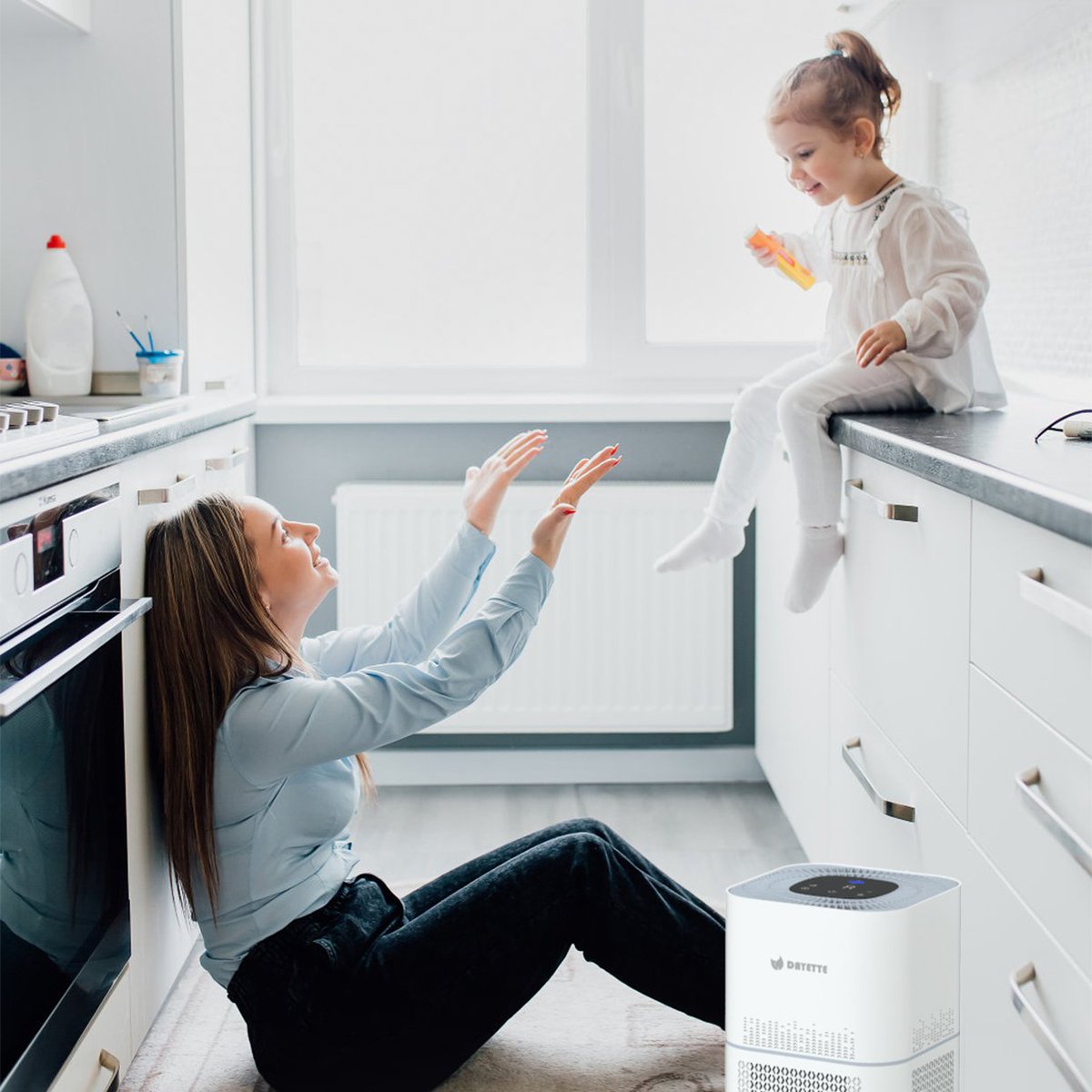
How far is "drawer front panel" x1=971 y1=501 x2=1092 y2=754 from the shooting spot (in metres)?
1.01

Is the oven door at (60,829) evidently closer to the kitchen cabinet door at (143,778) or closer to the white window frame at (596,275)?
the kitchen cabinet door at (143,778)

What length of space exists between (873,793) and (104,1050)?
94 cm

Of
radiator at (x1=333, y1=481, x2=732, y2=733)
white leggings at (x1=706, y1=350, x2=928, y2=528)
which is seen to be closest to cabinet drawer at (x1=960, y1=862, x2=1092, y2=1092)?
white leggings at (x1=706, y1=350, x2=928, y2=528)

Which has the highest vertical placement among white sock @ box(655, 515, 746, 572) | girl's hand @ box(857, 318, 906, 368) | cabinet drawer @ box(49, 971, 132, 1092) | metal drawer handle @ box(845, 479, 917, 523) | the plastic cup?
girl's hand @ box(857, 318, 906, 368)

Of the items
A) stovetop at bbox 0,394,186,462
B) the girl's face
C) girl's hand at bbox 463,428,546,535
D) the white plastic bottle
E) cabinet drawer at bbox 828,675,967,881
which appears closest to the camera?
stovetop at bbox 0,394,186,462

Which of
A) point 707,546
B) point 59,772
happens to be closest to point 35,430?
point 59,772

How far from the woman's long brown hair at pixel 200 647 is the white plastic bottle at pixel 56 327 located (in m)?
0.69

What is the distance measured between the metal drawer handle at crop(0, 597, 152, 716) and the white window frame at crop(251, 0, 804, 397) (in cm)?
141

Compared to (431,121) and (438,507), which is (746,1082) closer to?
(438,507)

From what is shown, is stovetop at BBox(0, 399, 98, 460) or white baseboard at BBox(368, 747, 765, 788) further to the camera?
white baseboard at BBox(368, 747, 765, 788)

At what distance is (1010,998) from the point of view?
1.18 meters

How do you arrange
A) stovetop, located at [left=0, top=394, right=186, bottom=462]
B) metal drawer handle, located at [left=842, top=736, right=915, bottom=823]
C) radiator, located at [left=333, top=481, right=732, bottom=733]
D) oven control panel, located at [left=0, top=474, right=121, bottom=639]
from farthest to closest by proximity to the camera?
radiator, located at [left=333, top=481, right=732, bottom=733]
metal drawer handle, located at [left=842, top=736, right=915, bottom=823]
stovetop, located at [left=0, top=394, right=186, bottom=462]
oven control panel, located at [left=0, top=474, right=121, bottom=639]

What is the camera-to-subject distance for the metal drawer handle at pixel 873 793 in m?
1.55

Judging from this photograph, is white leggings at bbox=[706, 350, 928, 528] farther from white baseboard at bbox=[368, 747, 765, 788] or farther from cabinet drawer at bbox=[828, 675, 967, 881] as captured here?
white baseboard at bbox=[368, 747, 765, 788]
